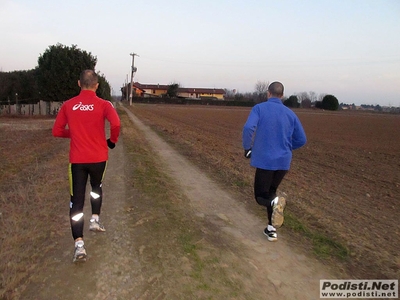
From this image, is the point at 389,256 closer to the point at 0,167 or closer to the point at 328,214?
the point at 328,214

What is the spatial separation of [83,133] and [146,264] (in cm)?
146

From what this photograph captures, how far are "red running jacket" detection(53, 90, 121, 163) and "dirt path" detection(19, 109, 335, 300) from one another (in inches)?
40.9

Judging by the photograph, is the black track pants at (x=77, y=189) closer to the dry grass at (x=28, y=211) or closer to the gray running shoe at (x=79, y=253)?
the gray running shoe at (x=79, y=253)

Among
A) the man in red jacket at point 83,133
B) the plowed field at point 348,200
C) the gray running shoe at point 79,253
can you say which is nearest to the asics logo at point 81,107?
the man in red jacket at point 83,133

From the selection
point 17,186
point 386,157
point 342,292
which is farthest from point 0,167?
point 386,157

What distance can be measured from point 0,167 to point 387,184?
10.5 metres

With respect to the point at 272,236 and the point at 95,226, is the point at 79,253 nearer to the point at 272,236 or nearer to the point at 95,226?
the point at 95,226

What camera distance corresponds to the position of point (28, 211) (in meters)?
4.75

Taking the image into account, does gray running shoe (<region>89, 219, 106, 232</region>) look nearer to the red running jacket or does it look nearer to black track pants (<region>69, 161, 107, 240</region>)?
black track pants (<region>69, 161, 107, 240</region>)

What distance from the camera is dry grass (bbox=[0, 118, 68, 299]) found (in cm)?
318

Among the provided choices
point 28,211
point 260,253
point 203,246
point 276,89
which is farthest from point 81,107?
point 260,253

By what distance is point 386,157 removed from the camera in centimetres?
1554

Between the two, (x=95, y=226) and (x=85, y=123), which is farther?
(x=95, y=226)

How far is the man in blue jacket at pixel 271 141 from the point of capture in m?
3.83
